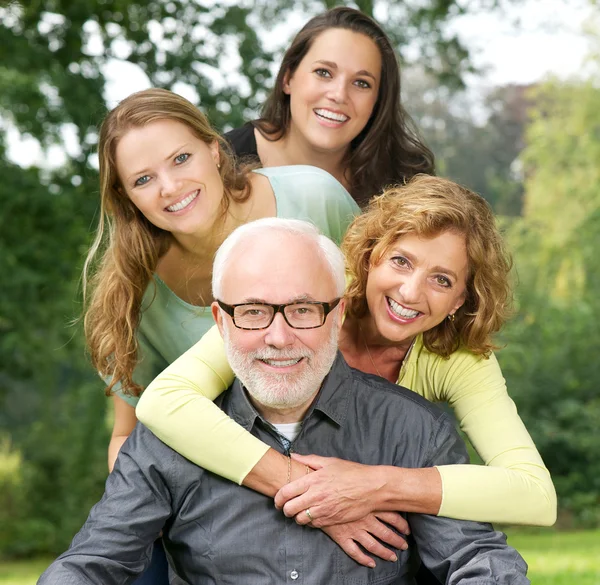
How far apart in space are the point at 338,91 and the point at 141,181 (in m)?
0.95

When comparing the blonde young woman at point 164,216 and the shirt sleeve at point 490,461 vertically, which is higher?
the blonde young woman at point 164,216

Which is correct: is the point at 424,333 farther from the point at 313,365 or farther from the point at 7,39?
the point at 7,39

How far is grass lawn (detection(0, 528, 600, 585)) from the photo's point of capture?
6242 millimetres

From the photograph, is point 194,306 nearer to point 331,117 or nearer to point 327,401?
point 327,401

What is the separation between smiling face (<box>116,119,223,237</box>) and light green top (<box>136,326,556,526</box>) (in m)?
0.53

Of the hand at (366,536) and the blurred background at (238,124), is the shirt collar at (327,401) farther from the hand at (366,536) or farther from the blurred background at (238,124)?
the blurred background at (238,124)

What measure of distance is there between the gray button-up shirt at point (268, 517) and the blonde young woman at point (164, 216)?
690 mm

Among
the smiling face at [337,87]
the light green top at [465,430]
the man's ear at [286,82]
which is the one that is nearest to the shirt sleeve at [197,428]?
the light green top at [465,430]

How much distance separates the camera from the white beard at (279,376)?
2.37m

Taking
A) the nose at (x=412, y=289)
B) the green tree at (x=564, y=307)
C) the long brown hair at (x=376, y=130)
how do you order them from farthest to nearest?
1. the green tree at (x=564, y=307)
2. the long brown hair at (x=376, y=130)
3. the nose at (x=412, y=289)

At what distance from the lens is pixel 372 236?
2848 millimetres

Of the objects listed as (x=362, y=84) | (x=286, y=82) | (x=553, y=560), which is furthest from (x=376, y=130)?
(x=553, y=560)

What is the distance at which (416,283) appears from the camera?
2689 millimetres

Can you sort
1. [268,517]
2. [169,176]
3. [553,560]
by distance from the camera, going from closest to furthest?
[268,517] → [169,176] → [553,560]
